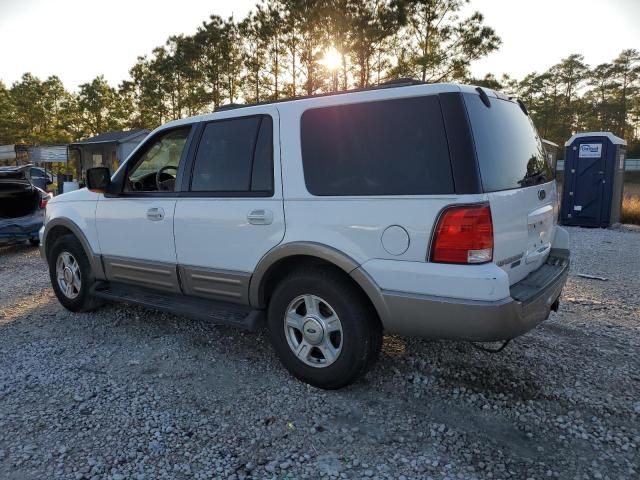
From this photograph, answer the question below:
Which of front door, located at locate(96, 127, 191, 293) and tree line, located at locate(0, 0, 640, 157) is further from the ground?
tree line, located at locate(0, 0, 640, 157)

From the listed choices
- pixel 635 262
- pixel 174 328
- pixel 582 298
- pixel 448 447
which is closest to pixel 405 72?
pixel 635 262

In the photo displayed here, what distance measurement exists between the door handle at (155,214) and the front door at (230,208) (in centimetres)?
19

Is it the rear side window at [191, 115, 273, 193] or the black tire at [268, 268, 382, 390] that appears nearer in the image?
the black tire at [268, 268, 382, 390]

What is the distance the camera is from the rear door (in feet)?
8.90

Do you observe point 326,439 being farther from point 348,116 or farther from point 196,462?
point 348,116

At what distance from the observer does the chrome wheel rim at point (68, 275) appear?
16.0ft

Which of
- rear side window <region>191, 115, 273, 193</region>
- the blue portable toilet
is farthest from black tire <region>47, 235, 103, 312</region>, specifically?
the blue portable toilet

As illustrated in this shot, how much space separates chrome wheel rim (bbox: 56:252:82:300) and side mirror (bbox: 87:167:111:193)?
0.95m

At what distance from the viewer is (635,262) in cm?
729

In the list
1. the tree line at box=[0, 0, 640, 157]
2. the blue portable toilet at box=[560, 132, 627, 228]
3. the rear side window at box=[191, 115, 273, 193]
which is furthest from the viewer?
the tree line at box=[0, 0, 640, 157]

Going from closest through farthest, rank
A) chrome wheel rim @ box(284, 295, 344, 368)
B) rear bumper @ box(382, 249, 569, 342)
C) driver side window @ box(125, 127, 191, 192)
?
1. rear bumper @ box(382, 249, 569, 342)
2. chrome wheel rim @ box(284, 295, 344, 368)
3. driver side window @ box(125, 127, 191, 192)

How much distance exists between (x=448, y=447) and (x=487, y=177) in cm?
147

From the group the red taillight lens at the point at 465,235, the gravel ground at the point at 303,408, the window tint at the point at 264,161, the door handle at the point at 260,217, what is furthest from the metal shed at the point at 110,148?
the red taillight lens at the point at 465,235

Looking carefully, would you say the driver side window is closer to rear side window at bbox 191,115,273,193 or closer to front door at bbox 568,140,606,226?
rear side window at bbox 191,115,273,193
